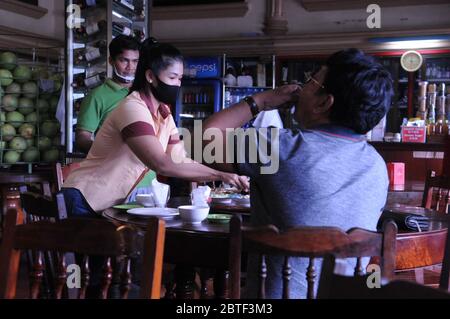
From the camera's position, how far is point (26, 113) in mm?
5195

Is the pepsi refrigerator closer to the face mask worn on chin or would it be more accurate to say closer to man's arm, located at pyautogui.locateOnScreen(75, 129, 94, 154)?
the face mask worn on chin

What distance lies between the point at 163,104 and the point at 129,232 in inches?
55.4

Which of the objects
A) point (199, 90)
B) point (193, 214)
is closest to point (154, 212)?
point (193, 214)

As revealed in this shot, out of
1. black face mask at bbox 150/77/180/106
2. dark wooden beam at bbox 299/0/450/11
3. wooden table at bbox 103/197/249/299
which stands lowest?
wooden table at bbox 103/197/249/299

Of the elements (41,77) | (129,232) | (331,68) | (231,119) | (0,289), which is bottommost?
(0,289)

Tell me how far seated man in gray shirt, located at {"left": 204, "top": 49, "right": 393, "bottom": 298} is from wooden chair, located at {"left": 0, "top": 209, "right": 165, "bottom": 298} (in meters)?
0.41

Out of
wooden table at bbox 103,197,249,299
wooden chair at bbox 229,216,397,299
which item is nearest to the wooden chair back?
wooden table at bbox 103,197,249,299

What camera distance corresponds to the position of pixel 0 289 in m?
1.07

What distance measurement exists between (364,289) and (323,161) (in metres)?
0.53

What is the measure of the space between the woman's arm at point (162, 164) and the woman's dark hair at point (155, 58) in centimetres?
36

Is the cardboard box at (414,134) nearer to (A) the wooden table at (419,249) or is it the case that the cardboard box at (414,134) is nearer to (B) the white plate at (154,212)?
(A) the wooden table at (419,249)

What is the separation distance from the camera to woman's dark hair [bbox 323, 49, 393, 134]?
1.35 meters
